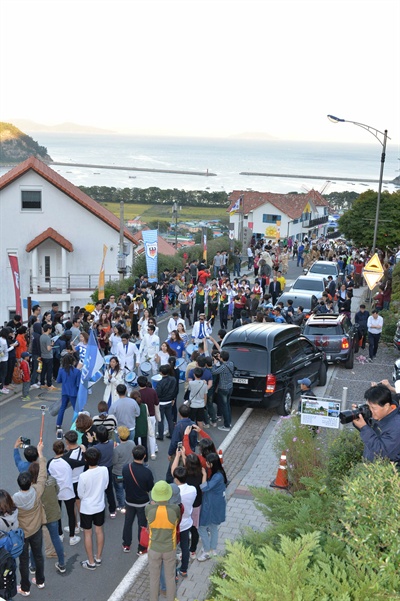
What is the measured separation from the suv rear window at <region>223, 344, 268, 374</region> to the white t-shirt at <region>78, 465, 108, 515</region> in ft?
20.3

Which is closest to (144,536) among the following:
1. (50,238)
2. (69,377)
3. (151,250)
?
(69,377)

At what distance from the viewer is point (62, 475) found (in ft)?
27.9

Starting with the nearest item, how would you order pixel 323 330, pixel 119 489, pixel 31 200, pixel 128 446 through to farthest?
pixel 128 446 < pixel 119 489 < pixel 323 330 < pixel 31 200


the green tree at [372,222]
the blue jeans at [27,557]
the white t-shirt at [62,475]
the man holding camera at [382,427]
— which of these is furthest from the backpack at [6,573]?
the green tree at [372,222]

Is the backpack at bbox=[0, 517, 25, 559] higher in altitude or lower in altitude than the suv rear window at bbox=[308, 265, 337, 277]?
higher

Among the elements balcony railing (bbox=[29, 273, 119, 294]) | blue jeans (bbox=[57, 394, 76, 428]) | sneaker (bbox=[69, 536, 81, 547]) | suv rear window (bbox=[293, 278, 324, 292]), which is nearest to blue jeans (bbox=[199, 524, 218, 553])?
sneaker (bbox=[69, 536, 81, 547])

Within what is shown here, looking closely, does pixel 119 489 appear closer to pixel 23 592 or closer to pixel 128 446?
pixel 128 446

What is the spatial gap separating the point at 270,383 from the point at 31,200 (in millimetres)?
25082

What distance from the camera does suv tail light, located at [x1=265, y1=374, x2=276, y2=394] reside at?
45.4ft

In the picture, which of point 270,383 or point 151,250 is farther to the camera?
point 151,250

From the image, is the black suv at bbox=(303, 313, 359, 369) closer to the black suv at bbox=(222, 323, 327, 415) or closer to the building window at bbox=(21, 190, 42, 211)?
the black suv at bbox=(222, 323, 327, 415)

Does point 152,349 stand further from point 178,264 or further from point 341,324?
point 178,264

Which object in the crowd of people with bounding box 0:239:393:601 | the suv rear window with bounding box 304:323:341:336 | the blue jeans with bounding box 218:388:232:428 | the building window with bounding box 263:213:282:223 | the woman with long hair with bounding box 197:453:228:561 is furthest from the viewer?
the building window with bounding box 263:213:282:223

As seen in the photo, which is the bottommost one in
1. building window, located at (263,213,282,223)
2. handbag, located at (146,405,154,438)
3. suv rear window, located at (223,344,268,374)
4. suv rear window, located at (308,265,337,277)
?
building window, located at (263,213,282,223)
